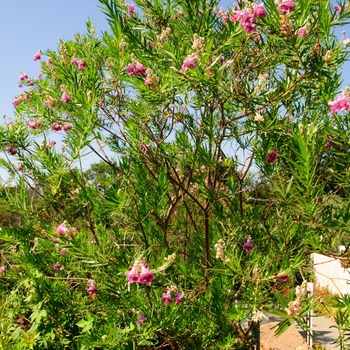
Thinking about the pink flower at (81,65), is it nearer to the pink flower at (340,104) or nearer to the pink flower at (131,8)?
the pink flower at (131,8)

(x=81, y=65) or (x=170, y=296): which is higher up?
(x=81, y=65)

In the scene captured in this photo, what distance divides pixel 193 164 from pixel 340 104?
2.67 feet

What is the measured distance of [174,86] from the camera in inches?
62.4

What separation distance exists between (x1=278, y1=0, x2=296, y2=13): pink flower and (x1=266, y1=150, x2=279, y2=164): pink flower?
66 centimetres

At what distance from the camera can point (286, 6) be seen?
1275 millimetres

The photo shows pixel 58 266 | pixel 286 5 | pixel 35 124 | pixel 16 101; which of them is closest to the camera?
pixel 286 5

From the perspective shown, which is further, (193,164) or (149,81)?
(193,164)

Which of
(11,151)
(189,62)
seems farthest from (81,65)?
(189,62)

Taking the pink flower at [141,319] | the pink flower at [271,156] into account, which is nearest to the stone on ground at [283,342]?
the pink flower at [141,319]

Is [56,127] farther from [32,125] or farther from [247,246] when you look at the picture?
[247,246]

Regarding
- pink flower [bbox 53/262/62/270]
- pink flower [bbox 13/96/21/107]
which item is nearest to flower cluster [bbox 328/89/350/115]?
pink flower [bbox 53/262/62/270]

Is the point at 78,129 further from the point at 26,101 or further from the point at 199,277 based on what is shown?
the point at 26,101

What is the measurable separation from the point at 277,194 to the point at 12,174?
5.58 ft

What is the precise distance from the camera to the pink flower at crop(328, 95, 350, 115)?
1416mm
